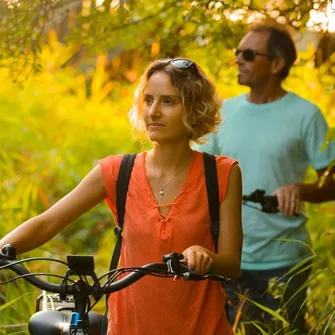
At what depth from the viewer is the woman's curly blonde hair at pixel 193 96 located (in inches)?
183

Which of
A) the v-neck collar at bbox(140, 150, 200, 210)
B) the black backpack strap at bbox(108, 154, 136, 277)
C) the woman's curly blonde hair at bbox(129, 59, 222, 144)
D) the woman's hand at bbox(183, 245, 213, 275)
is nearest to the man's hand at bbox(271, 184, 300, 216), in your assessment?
the woman's curly blonde hair at bbox(129, 59, 222, 144)

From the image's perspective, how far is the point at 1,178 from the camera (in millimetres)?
9805

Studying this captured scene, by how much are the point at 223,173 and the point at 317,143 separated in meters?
2.15

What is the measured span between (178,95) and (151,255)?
0.65 m

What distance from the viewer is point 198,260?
3.91 metres

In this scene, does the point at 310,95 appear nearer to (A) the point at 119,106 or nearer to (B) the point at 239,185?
(A) the point at 119,106

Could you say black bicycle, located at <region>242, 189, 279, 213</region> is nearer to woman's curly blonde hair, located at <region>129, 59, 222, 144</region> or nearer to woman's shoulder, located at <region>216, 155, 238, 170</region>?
woman's curly blonde hair, located at <region>129, 59, 222, 144</region>

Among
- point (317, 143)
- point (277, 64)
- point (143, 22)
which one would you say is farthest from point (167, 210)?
point (143, 22)

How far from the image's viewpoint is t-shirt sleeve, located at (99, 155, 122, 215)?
464cm

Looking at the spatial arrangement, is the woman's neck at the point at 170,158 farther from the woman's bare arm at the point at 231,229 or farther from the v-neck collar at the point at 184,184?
the woman's bare arm at the point at 231,229

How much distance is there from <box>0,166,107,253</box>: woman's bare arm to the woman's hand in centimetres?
74

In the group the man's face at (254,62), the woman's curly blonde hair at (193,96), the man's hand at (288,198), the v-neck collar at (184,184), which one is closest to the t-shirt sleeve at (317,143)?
the man's hand at (288,198)

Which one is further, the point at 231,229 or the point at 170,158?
the point at 170,158

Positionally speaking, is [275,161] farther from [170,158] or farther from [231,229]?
[231,229]
